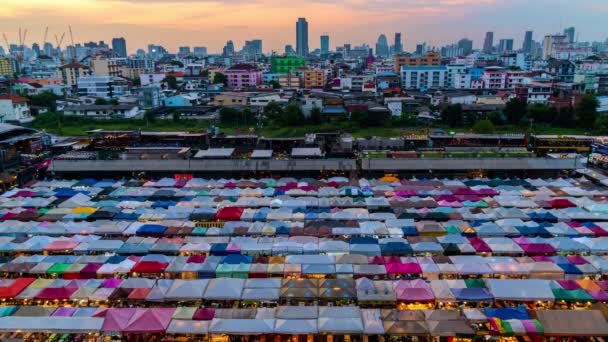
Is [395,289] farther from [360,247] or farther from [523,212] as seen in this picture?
[523,212]

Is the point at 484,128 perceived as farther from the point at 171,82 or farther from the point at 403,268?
the point at 171,82

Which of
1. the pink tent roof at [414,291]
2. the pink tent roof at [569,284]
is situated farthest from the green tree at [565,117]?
the pink tent roof at [414,291]

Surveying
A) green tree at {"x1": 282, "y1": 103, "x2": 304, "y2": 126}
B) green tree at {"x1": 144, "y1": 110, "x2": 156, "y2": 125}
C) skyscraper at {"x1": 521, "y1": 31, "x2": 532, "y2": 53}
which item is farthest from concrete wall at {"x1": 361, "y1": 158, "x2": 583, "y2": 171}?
skyscraper at {"x1": 521, "y1": 31, "x2": 532, "y2": 53}

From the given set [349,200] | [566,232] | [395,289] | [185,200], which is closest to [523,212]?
[566,232]

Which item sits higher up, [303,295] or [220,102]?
[220,102]

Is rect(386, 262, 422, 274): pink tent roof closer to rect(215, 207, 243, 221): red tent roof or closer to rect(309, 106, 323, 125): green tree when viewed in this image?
rect(215, 207, 243, 221): red tent roof

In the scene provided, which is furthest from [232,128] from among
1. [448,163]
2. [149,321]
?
[149,321]

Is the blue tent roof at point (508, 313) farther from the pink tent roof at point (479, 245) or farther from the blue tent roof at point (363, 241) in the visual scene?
the blue tent roof at point (363, 241)
